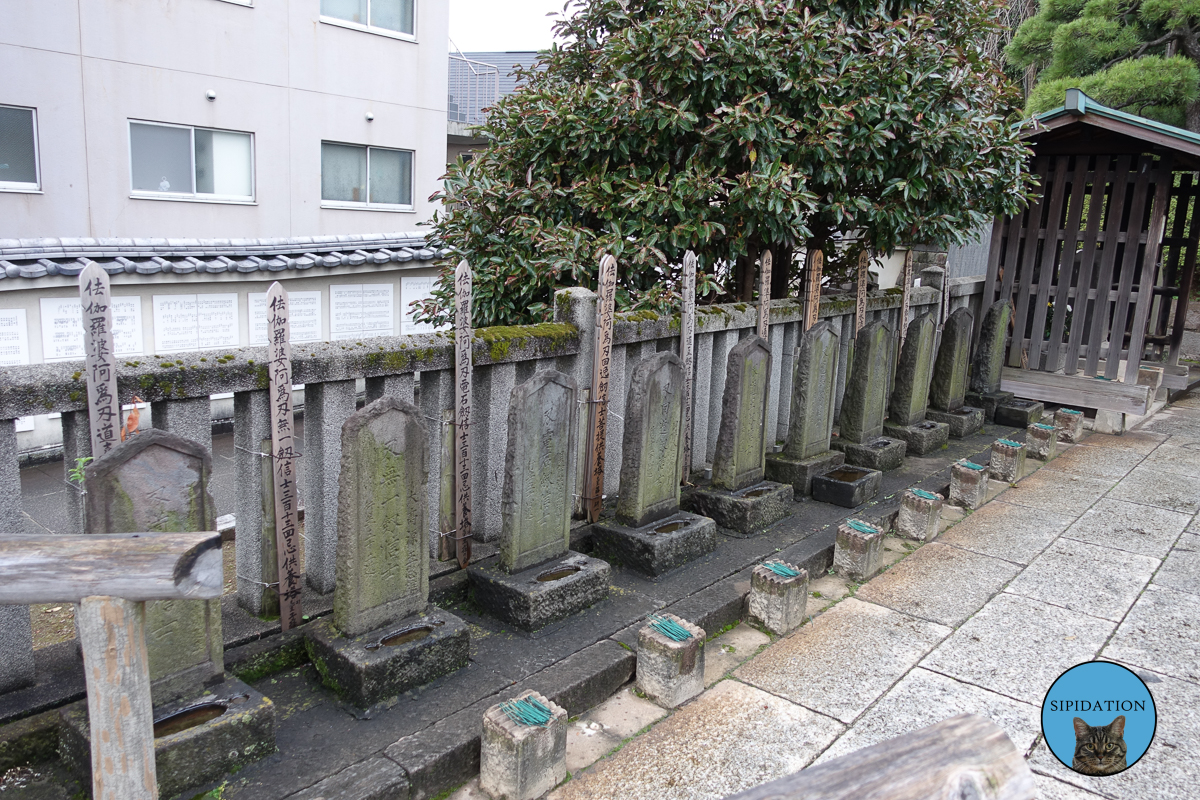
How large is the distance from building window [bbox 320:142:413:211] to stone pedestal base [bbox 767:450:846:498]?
37.5 feet

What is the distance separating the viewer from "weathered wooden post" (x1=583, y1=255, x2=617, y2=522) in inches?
229

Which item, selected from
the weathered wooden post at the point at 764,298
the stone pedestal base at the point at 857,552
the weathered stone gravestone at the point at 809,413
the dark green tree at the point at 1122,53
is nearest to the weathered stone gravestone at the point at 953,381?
the weathered stone gravestone at the point at 809,413

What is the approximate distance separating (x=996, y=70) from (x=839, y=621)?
19.4 feet

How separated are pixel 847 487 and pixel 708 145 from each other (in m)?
3.13

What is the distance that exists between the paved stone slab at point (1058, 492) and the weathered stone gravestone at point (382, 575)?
5.85m

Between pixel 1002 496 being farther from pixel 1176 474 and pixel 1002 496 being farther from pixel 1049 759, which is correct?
pixel 1049 759

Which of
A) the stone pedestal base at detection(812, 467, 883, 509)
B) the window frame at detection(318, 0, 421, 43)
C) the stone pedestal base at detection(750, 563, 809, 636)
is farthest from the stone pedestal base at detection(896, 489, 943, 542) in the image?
the window frame at detection(318, 0, 421, 43)

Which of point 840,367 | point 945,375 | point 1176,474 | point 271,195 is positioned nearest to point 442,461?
point 840,367

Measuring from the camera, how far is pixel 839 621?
523 centimetres

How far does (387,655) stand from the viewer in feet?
12.5

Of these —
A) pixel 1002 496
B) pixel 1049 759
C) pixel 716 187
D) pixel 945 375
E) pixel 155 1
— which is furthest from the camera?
pixel 155 1

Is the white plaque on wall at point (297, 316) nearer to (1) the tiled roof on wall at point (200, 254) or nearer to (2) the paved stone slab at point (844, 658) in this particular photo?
(1) the tiled roof on wall at point (200, 254)

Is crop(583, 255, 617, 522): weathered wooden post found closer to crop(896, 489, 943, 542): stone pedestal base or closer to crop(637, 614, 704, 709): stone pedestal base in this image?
crop(637, 614, 704, 709): stone pedestal base

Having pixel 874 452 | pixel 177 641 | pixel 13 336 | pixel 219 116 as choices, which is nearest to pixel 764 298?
pixel 874 452
